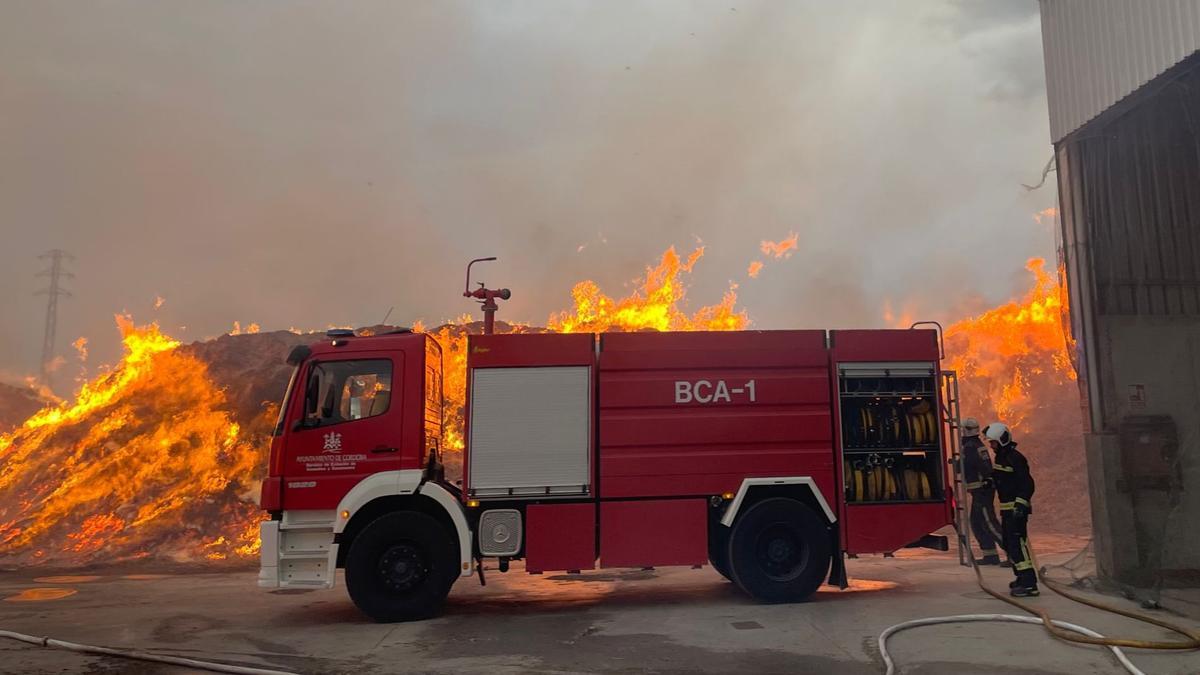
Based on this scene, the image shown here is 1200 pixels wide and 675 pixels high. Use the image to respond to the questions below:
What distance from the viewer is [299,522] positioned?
24.7ft

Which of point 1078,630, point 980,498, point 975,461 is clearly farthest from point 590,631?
point 975,461

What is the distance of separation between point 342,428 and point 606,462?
290 cm

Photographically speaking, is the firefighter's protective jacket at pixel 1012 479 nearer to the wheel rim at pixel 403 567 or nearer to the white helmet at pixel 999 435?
the white helmet at pixel 999 435

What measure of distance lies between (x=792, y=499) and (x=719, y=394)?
1436 mm

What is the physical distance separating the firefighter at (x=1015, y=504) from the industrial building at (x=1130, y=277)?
1284mm

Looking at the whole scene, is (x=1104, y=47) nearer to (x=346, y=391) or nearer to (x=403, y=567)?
(x=346, y=391)

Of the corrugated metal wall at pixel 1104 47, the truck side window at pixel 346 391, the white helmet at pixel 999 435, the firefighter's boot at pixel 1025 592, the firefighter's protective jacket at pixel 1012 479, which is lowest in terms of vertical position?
the firefighter's boot at pixel 1025 592

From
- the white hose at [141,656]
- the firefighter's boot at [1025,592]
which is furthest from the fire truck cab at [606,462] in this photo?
the white hose at [141,656]

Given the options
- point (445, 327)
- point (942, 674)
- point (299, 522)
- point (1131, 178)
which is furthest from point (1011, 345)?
point (299, 522)

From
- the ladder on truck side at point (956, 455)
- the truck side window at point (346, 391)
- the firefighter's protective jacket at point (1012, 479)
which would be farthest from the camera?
the ladder on truck side at point (956, 455)

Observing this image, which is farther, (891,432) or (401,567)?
(891,432)

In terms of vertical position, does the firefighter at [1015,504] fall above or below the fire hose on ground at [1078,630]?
above

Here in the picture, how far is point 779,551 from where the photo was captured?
7.89 m

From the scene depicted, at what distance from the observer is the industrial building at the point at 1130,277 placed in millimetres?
8320
